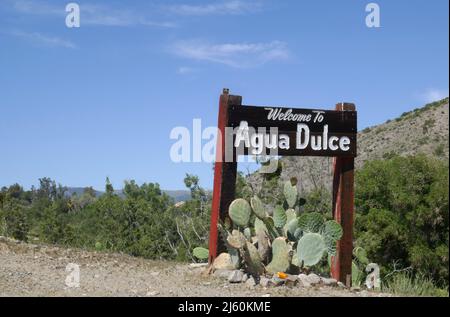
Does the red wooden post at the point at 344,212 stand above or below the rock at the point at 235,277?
above

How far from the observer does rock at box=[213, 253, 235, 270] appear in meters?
9.57

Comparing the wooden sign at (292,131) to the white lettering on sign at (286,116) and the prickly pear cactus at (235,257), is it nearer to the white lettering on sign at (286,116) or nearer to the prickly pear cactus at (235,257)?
Answer: the white lettering on sign at (286,116)

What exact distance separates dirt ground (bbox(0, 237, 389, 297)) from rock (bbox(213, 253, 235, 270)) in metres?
0.24

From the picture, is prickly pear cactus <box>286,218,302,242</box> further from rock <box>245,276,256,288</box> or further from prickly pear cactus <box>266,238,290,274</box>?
rock <box>245,276,256,288</box>

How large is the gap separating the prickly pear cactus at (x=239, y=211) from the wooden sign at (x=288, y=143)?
0.20 meters

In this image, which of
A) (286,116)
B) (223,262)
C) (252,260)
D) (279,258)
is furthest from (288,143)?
(223,262)

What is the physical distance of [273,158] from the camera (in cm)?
1059

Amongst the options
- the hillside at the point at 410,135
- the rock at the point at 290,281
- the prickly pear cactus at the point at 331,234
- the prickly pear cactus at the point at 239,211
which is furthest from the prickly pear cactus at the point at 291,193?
the hillside at the point at 410,135

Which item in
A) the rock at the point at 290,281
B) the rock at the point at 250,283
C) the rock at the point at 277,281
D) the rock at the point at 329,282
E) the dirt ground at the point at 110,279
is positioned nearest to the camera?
the dirt ground at the point at 110,279

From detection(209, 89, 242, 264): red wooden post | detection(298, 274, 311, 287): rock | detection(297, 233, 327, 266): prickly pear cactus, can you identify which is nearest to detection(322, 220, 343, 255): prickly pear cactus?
detection(297, 233, 327, 266): prickly pear cactus

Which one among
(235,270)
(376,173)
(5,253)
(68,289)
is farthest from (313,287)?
(376,173)

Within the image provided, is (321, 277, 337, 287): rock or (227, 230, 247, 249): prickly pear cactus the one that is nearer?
(227, 230, 247, 249): prickly pear cactus

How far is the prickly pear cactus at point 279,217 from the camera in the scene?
10.3m
